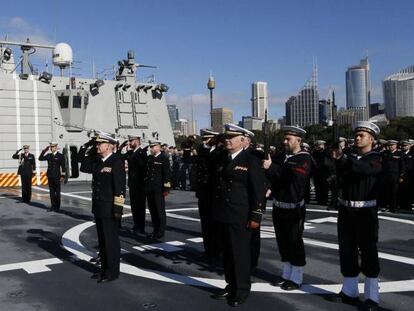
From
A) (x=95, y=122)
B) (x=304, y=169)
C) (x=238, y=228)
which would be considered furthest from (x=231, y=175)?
(x=95, y=122)

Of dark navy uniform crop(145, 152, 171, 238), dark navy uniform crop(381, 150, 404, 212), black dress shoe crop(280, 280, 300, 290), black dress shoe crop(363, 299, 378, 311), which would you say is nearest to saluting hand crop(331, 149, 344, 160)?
black dress shoe crop(363, 299, 378, 311)

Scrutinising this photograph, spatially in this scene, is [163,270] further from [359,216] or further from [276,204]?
[359,216]

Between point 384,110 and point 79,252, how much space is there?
448 feet

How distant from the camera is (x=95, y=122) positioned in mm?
24812

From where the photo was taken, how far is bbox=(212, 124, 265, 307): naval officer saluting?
4.61 m

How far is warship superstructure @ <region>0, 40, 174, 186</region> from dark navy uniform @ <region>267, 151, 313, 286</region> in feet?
58.4

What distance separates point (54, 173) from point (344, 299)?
944 centimetres

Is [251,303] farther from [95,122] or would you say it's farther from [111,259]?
[95,122]

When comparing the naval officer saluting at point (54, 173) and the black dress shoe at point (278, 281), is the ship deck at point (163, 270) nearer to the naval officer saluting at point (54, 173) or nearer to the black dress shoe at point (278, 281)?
the black dress shoe at point (278, 281)

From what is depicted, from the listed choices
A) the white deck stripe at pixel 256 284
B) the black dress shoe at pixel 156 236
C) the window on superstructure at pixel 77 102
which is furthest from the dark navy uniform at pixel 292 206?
the window on superstructure at pixel 77 102

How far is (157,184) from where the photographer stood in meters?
8.09

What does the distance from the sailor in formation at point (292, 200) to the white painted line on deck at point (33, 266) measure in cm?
305

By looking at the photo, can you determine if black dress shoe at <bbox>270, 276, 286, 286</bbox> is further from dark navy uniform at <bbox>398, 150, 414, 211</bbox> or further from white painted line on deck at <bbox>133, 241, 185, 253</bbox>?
dark navy uniform at <bbox>398, 150, 414, 211</bbox>

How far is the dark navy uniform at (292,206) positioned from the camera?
4.94m
